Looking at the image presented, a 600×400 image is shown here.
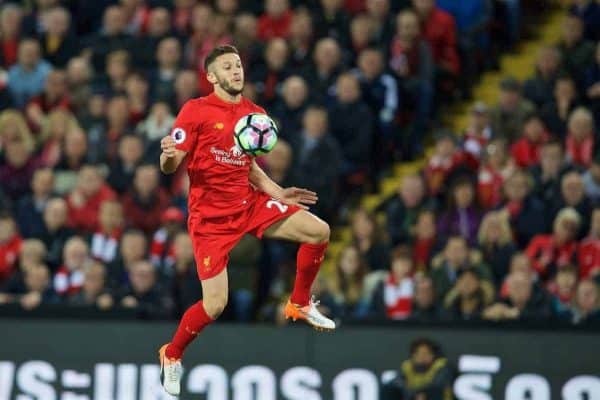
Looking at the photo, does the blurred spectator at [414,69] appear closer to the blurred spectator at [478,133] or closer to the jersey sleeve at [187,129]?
the blurred spectator at [478,133]

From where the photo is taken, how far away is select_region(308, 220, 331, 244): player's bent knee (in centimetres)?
Answer: 1060

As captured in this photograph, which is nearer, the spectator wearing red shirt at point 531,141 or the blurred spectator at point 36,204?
the spectator wearing red shirt at point 531,141

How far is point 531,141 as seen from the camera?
14.8 meters

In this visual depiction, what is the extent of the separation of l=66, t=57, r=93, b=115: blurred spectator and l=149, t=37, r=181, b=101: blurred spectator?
0.76 metres

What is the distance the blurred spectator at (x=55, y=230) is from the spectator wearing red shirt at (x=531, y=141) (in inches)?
170

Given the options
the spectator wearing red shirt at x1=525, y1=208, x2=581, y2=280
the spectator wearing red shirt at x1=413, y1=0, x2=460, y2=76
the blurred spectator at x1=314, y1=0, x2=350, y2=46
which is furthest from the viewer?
the blurred spectator at x1=314, y1=0, x2=350, y2=46

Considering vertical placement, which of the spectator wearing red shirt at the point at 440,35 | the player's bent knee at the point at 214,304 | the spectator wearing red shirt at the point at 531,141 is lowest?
→ the player's bent knee at the point at 214,304

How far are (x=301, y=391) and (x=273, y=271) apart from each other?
1.74m

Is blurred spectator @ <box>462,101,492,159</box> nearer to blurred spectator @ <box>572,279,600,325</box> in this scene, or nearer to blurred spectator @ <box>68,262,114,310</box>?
blurred spectator @ <box>572,279,600,325</box>

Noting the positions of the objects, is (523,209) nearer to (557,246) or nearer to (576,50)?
(557,246)

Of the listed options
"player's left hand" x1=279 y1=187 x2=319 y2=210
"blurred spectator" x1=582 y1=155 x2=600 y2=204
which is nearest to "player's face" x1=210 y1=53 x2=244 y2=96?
"player's left hand" x1=279 y1=187 x2=319 y2=210

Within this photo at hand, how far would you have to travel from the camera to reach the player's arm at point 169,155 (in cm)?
999

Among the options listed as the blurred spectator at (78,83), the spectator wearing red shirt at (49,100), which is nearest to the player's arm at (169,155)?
the spectator wearing red shirt at (49,100)

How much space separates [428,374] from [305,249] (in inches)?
110
